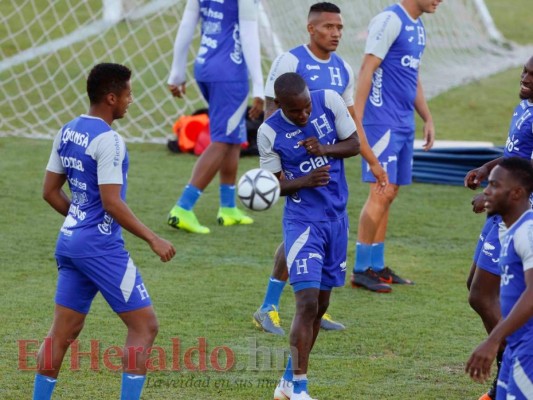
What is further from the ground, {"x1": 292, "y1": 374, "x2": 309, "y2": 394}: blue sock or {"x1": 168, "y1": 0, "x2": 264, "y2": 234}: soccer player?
{"x1": 168, "y1": 0, "x2": 264, "y2": 234}: soccer player

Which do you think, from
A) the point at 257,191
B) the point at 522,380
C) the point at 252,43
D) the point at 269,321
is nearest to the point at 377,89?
the point at 252,43

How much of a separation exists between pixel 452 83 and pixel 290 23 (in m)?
3.32

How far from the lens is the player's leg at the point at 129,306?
203 inches

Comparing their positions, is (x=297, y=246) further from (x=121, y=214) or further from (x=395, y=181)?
(x=395, y=181)

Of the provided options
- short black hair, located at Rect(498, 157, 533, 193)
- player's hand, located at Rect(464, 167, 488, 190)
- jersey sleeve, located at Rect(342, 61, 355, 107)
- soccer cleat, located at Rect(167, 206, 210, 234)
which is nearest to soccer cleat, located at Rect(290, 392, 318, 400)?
player's hand, located at Rect(464, 167, 488, 190)

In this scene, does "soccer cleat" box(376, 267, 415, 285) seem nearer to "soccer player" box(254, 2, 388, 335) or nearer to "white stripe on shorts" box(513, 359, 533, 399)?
"soccer player" box(254, 2, 388, 335)

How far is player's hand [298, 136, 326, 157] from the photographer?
5863 millimetres

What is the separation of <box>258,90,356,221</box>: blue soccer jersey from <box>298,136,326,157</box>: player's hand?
6 centimetres

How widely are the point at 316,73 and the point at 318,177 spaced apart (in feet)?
4.22

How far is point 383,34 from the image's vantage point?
7980mm

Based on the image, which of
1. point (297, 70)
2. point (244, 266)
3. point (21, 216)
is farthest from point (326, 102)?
point (21, 216)

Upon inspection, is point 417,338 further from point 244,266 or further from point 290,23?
point 290,23

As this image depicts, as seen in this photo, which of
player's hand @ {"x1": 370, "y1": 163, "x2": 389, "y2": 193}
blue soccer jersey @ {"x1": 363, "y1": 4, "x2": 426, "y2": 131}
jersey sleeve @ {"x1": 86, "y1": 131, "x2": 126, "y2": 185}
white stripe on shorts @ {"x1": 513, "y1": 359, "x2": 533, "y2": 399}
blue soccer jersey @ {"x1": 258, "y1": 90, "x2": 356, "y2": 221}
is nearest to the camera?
white stripe on shorts @ {"x1": 513, "y1": 359, "x2": 533, "y2": 399}

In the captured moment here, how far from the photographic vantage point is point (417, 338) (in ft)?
22.4
